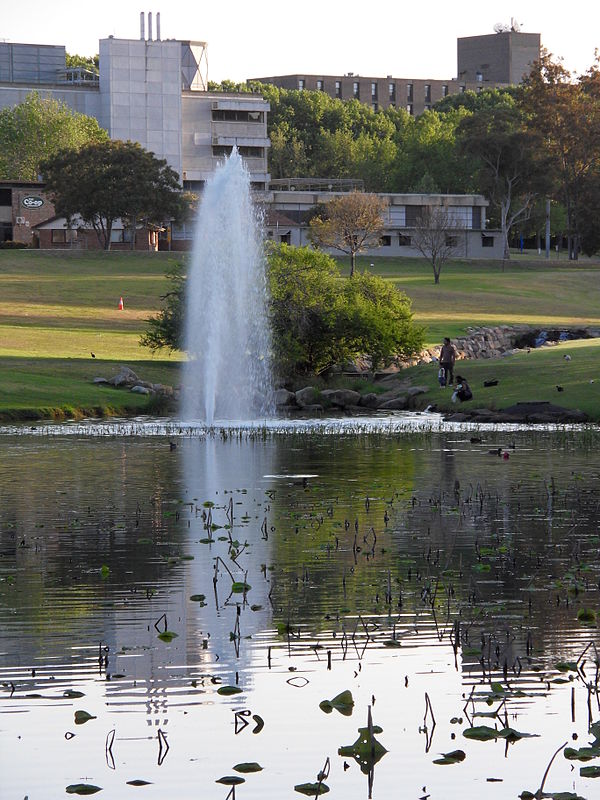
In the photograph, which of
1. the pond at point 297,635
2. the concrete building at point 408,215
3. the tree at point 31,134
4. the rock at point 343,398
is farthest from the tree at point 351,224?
the pond at point 297,635

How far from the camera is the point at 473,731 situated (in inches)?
452

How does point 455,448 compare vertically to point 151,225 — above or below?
below

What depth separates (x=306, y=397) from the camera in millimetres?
50375

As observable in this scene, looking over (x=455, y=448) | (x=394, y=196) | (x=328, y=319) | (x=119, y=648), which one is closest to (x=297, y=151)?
(x=394, y=196)

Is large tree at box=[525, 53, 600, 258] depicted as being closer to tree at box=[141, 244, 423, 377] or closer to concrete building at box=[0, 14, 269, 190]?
concrete building at box=[0, 14, 269, 190]

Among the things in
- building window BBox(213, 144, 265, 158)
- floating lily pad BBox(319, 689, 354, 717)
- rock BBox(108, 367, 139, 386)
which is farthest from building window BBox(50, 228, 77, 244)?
floating lily pad BBox(319, 689, 354, 717)

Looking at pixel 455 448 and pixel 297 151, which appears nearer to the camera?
pixel 455 448

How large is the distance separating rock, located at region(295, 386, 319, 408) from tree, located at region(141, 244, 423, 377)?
276 centimetres

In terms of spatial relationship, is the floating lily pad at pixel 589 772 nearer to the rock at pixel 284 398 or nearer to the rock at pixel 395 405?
the rock at pixel 395 405

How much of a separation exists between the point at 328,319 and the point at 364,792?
4454 centimetres

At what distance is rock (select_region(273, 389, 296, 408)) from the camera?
50188mm

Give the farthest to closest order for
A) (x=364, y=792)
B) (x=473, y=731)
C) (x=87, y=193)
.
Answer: (x=87, y=193)
(x=473, y=731)
(x=364, y=792)

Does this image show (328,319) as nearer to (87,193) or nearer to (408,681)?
(408,681)

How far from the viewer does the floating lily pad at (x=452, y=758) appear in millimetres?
10977
